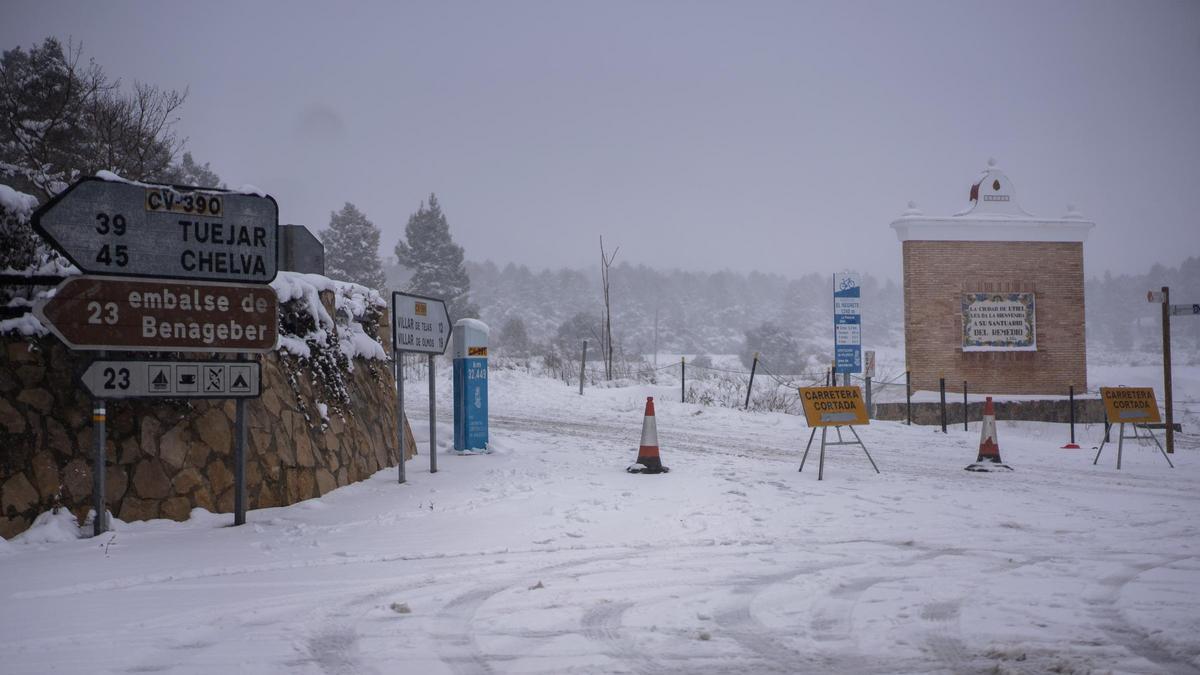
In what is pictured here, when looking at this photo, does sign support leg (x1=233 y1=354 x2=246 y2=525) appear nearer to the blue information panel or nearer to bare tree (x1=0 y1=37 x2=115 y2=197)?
the blue information panel

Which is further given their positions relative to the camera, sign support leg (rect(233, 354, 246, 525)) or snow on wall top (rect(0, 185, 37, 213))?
sign support leg (rect(233, 354, 246, 525))

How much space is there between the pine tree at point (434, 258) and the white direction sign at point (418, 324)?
4457 centimetres

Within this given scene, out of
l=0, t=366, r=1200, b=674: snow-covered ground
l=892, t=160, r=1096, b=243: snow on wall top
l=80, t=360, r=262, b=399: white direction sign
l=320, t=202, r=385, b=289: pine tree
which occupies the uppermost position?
l=320, t=202, r=385, b=289: pine tree

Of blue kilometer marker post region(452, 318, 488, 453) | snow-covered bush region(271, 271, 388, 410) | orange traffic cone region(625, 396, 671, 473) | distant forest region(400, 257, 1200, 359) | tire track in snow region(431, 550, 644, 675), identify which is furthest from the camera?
distant forest region(400, 257, 1200, 359)

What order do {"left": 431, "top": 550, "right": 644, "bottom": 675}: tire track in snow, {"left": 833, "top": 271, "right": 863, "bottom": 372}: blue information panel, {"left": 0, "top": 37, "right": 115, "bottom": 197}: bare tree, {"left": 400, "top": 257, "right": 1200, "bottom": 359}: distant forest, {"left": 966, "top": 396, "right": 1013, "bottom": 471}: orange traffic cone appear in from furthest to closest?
{"left": 400, "top": 257, "right": 1200, "bottom": 359}: distant forest → {"left": 0, "top": 37, "right": 115, "bottom": 197}: bare tree → {"left": 833, "top": 271, "right": 863, "bottom": 372}: blue information panel → {"left": 966, "top": 396, "right": 1013, "bottom": 471}: orange traffic cone → {"left": 431, "top": 550, "right": 644, "bottom": 675}: tire track in snow

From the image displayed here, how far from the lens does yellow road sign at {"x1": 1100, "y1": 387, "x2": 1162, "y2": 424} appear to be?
12836 mm

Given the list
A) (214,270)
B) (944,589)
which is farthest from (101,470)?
(944,589)

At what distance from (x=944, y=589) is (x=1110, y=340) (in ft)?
391

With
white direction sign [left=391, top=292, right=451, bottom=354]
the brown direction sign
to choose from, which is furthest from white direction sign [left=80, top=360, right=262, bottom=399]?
white direction sign [left=391, top=292, right=451, bottom=354]

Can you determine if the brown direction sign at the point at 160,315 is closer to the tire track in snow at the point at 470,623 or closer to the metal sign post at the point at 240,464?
the metal sign post at the point at 240,464

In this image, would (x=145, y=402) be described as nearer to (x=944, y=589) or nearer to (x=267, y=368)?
(x=267, y=368)

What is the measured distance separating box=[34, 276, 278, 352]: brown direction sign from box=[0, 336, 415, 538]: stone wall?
1.14 feet

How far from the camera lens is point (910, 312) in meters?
25.6

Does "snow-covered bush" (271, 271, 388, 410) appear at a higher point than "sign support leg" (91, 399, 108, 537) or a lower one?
higher
